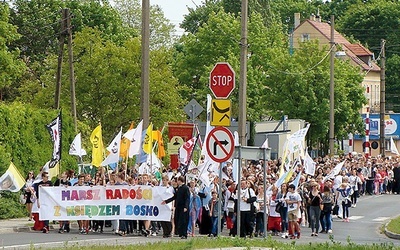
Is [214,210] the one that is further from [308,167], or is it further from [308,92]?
[308,92]

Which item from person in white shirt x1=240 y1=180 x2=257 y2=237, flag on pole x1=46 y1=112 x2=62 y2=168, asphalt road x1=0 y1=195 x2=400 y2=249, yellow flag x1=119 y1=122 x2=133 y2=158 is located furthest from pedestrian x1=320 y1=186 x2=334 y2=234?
flag on pole x1=46 y1=112 x2=62 y2=168

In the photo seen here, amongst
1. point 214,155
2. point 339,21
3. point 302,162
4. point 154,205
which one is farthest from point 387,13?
point 214,155

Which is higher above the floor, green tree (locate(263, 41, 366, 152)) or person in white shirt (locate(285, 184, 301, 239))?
green tree (locate(263, 41, 366, 152))

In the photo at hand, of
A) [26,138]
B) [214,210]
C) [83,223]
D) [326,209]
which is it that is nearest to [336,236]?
[326,209]

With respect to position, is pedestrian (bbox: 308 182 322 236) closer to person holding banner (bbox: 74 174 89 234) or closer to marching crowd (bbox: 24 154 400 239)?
marching crowd (bbox: 24 154 400 239)

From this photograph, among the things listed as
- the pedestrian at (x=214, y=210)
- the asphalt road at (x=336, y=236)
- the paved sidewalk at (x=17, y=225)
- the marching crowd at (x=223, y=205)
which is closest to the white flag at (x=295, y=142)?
the marching crowd at (x=223, y=205)

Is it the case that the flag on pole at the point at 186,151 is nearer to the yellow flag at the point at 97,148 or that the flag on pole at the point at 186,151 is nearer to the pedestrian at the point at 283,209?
the yellow flag at the point at 97,148

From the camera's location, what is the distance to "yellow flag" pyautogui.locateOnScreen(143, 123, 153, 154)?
31.3 meters

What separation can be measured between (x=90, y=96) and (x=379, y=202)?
1699cm

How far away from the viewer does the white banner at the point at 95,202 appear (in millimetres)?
28797

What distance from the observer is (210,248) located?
1941cm

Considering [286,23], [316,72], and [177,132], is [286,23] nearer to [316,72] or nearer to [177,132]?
[316,72]

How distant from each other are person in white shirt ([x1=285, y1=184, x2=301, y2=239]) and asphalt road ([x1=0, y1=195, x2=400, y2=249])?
36 centimetres

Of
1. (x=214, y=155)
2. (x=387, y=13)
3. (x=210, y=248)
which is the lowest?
(x=210, y=248)
